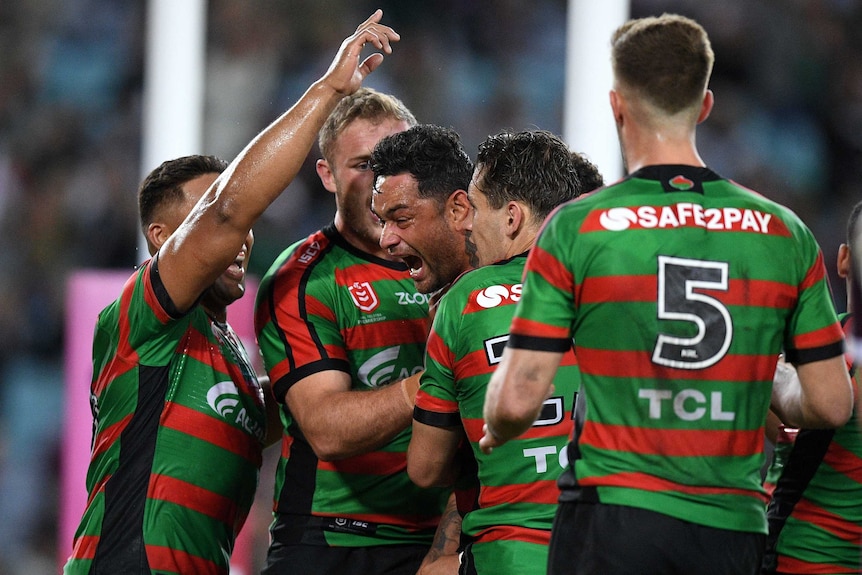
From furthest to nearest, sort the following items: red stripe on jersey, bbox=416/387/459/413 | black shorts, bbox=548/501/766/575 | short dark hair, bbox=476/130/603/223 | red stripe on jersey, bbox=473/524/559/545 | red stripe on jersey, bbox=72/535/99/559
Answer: red stripe on jersey, bbox=72/535/99/559 → short dark hair, bbox=476/130/603/223 → red stripe on jersey, bbox=416/387/459/413 → red stripe on jersey, bbox=473/524/559/545 → black shorts, bbox=548/501/766/575

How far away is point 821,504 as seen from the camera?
330 cm

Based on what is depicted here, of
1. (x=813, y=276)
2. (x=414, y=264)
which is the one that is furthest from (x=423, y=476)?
(x=813, y=276)

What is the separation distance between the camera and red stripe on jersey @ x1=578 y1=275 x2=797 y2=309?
91.2 inches

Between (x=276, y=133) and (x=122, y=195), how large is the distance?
4.71 meters

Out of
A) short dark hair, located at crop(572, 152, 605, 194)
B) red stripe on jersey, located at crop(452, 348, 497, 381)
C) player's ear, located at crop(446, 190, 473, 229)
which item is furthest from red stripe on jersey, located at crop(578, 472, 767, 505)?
short dark hair, located at crop(572, 152, 605, 194)

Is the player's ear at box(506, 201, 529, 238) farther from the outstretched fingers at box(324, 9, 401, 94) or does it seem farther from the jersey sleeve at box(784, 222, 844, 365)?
the jersey sleeve at box(784, 222, 844, 365)

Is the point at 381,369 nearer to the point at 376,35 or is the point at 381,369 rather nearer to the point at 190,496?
the point at 190,496

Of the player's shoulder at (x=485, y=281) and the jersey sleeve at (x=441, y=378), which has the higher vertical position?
the player's shoulder at (x=485, y=281)

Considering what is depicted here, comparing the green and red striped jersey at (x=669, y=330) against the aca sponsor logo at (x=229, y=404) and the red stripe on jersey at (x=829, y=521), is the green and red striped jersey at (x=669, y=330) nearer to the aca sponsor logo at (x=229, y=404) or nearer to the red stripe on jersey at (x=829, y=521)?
the red stripe on jersey at (x=829, y=521)

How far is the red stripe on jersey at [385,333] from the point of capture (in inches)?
145

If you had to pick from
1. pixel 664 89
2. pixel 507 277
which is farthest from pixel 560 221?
pixel 507 277

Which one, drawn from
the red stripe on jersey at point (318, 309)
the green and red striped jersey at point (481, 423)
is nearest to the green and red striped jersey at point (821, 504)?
the green and red striped jersey at point (481, 423)

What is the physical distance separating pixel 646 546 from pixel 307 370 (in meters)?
1.51

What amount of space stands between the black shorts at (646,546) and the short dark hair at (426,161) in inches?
55.4
